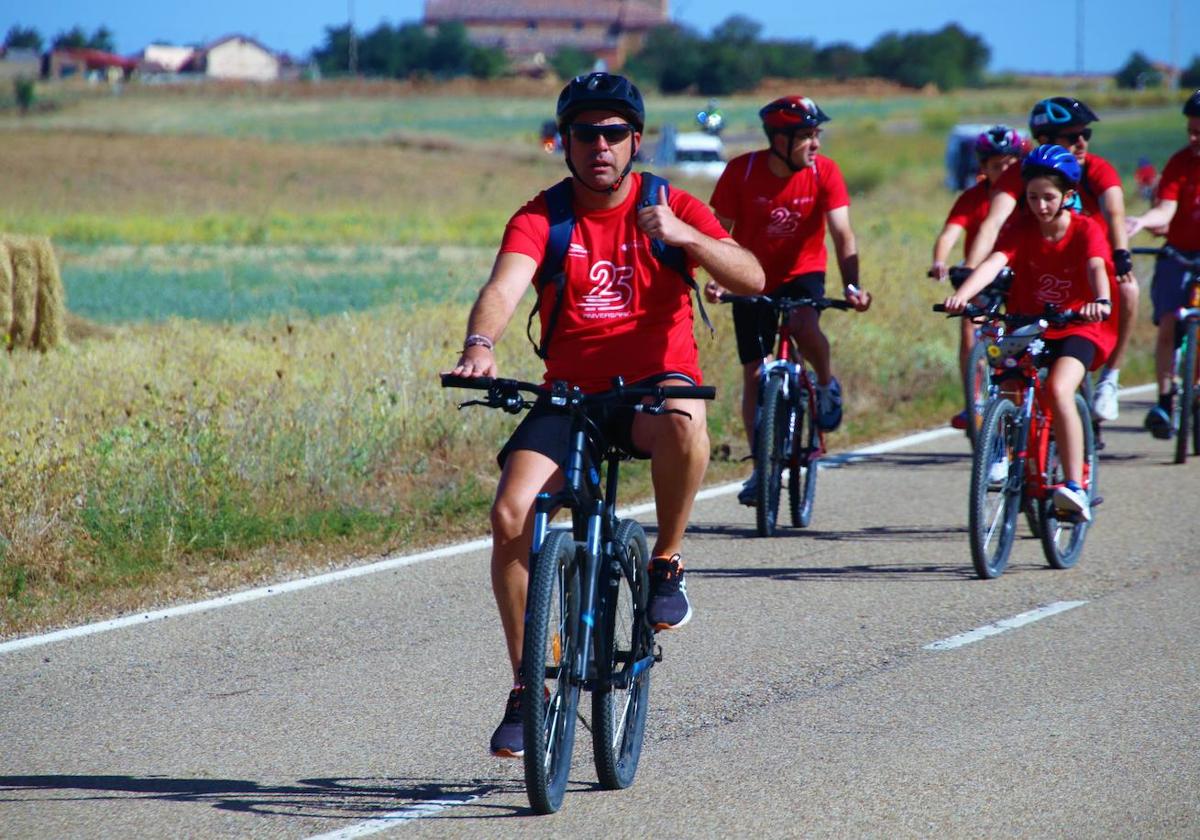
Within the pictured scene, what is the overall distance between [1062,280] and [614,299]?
152 inches

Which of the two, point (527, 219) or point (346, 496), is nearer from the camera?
point (527, 219)

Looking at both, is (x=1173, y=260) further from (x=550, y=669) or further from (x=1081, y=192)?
(x=550, y=669)

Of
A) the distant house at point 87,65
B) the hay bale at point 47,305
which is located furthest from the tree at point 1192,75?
the hay bale at point 47,305

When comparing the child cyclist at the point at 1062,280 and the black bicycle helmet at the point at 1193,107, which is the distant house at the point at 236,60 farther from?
the child cyclist at the point at 1062,280

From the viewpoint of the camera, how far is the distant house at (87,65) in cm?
12076

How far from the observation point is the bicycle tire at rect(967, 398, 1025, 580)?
307 inches

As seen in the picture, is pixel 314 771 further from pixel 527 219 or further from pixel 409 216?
pixel 409 216

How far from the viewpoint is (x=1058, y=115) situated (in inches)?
392

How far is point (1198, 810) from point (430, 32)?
5544 inches

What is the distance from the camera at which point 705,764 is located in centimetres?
538

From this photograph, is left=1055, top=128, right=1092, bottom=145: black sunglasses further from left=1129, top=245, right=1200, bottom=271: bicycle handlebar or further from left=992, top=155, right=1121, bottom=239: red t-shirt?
left=1129, top=245, right=1200, bottom=271: bicycle handlebar

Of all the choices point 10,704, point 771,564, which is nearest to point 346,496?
point 771,564

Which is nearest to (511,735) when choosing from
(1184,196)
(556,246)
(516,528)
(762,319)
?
(516,528)

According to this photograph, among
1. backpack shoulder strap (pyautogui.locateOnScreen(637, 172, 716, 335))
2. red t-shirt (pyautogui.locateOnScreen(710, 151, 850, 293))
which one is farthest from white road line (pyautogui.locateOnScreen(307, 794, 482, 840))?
red t-shirt (pyautogui.locateOnScreen(710, 151, 850, 293))
